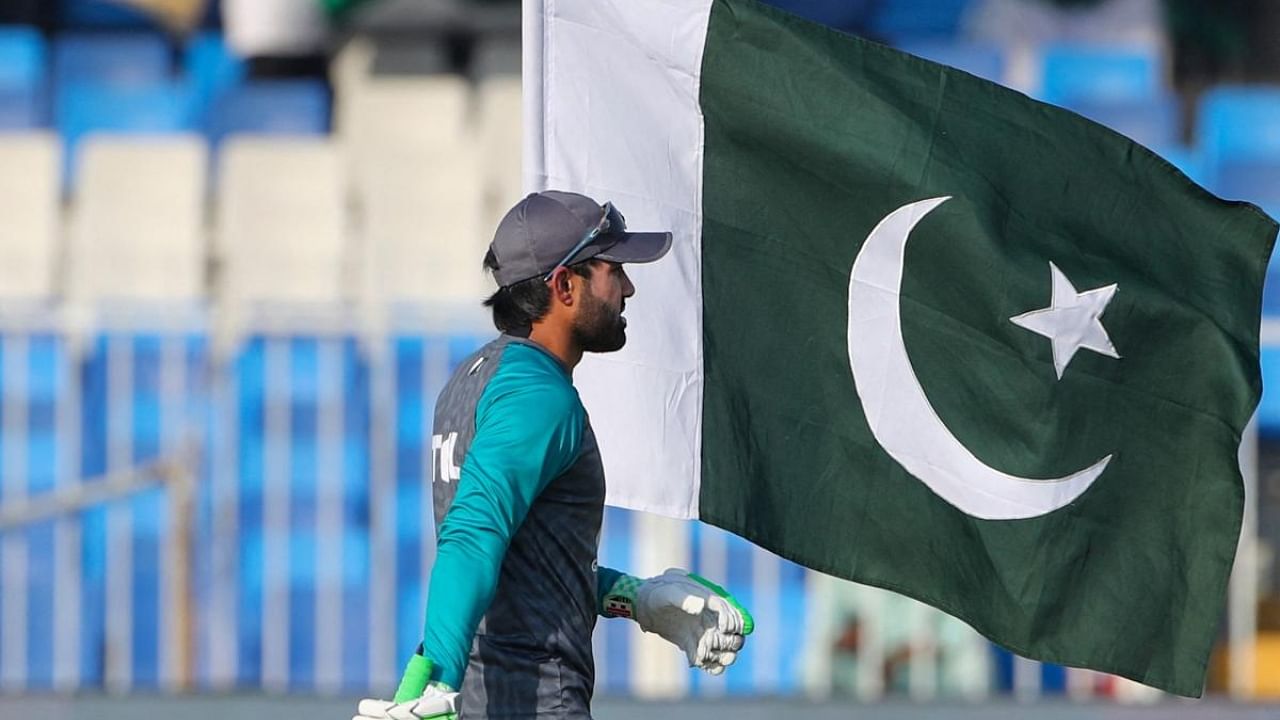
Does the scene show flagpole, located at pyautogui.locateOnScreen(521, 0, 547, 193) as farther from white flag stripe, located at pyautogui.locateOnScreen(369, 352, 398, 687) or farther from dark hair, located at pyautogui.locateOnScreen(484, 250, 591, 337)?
white flag stripe, located at pyautogui.locateOnScreen(369, 352, 398, 687)

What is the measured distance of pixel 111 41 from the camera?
957 cm

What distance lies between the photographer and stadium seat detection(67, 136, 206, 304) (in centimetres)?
728

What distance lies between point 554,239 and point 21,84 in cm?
673

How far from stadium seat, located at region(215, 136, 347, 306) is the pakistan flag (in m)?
3.09

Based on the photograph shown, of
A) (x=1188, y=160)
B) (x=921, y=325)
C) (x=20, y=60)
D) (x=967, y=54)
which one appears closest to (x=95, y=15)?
(x=20, y=60)

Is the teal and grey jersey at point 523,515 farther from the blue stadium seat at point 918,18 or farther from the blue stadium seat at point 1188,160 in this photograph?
the blue stadium seat at point 918,18

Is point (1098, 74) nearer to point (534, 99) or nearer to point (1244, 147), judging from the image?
point (1244, 147)

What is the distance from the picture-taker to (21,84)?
30.0ft

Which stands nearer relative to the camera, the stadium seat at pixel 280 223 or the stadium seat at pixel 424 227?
the stadium seat at pixel 424 227

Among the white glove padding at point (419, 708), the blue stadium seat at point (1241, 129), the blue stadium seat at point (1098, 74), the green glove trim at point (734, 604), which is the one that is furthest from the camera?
the blue stadium seat at point (1098, 74)

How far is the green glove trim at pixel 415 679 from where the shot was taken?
2588 mm

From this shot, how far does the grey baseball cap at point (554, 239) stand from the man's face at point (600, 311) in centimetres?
3

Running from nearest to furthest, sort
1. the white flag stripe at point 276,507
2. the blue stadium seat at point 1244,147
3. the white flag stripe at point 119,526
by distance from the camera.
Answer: the white flag stripe at point 119,526
the white flag stripe at point 276,507
the blue stadium seat at point 1244,147

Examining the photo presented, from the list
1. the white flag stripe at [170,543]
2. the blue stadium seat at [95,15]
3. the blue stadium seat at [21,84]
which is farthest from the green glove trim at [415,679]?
the blue stadium seat at [95,15]
